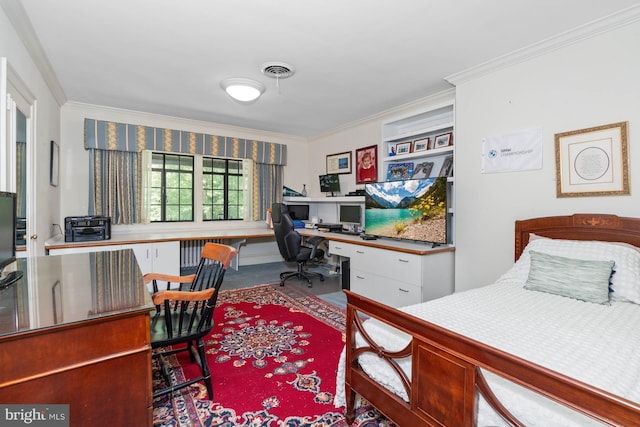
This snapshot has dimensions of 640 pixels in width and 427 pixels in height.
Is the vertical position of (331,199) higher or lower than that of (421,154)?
lower

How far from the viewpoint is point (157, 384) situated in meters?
1.93

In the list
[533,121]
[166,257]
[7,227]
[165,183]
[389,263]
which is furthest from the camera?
[165,183]

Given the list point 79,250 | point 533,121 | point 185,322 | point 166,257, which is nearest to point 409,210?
point 533,121

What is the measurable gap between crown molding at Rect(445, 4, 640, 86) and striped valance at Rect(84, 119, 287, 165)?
10.8 feet

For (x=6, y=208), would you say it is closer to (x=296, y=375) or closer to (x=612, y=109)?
(x=296, y=375)

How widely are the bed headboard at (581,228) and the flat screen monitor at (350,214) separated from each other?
7.49ft

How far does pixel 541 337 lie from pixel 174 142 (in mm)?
4868

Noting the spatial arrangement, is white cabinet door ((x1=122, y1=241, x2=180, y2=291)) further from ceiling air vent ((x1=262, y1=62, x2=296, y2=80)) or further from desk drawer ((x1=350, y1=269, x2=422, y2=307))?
ceiling air vent ((x1=262, y1=62, x2=296, y2=80))

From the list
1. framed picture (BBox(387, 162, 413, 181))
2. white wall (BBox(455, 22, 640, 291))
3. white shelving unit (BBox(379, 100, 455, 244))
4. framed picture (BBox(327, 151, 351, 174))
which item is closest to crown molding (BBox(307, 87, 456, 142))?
white shelving unit (BBox(379, 100, 455, 244))

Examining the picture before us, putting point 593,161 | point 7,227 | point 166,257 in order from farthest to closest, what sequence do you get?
point 166,257
point 593,161
point 7,227

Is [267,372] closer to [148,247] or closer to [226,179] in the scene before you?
[148,247]

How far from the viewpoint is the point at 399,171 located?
3893 mm

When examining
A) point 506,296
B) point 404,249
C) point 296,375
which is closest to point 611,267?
point 506,296

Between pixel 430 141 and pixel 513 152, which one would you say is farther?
pixel 430 141
